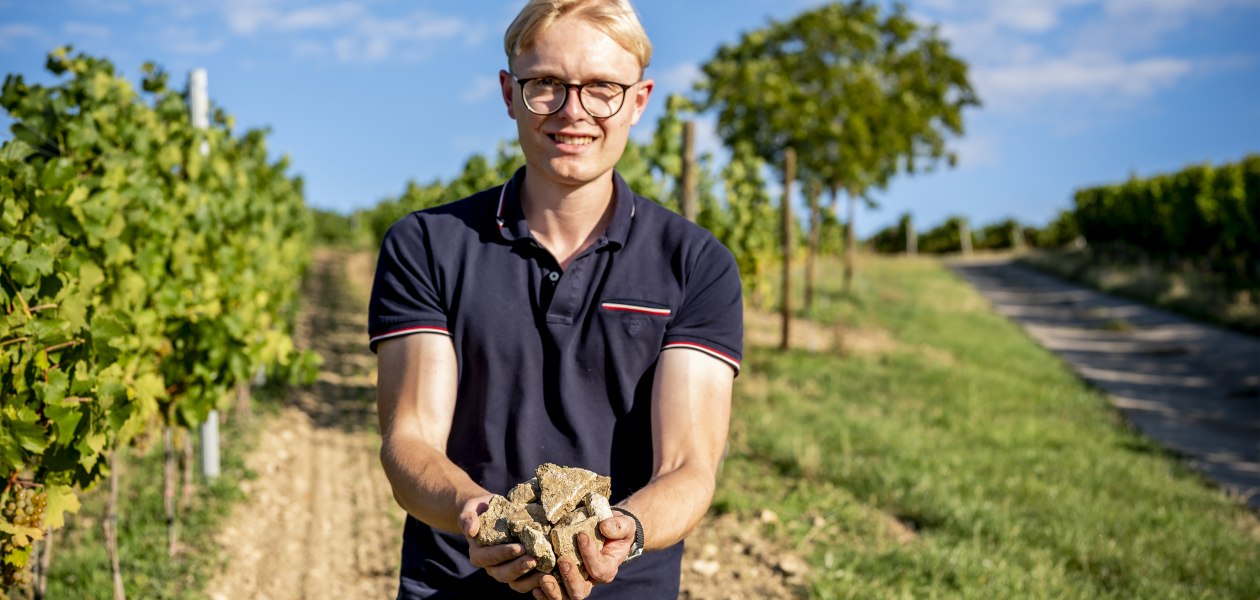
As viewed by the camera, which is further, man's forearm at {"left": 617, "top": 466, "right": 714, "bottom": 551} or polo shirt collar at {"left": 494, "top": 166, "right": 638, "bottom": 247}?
polo shirt collar at {"left": 494, "top": 166, "right": 638, "bottom": 247}

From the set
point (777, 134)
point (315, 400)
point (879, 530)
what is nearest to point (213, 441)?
point (315, 400)

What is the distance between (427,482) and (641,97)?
83 centimetres

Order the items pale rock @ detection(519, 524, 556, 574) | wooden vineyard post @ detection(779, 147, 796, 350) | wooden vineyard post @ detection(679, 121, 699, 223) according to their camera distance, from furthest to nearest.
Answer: wooden vineyard post @ detection(779, 147, 796, 350)
wooden vineyard post @ detection(679, 121, 699, 223)
pale rock @ detection(519, 524, 556, 574)

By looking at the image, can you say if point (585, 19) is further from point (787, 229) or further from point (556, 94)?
point (787, 229)

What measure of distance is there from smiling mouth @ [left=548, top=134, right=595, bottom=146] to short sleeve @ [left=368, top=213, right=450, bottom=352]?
306 millimetres

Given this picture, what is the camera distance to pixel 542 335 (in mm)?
1811

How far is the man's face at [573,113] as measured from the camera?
5.77ft

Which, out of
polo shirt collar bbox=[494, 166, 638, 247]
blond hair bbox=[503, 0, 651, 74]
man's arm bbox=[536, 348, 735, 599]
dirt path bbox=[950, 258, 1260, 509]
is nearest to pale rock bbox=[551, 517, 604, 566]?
man's arm bbox=[536, 348, 735, 599]

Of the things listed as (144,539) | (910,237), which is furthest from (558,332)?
(910,237)

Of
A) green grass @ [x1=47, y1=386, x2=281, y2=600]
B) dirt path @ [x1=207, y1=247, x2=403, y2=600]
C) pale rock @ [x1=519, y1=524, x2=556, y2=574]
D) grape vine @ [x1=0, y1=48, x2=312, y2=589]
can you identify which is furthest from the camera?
dirt path @ [x1=207, y1=247, x2=403, y2=600]

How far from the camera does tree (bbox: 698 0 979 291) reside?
1828 centimetres

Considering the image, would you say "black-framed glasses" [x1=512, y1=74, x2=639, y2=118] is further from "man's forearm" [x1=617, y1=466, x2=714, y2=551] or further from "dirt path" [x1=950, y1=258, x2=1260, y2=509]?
"dirt path" [x1=950, y1=258, x2=1260, y2=509]

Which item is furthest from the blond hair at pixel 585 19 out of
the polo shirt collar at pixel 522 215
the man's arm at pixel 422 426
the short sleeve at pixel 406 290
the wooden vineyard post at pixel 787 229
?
the wooden vineyard post at pixel 787 229

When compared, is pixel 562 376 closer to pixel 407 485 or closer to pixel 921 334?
pixel 407 485
